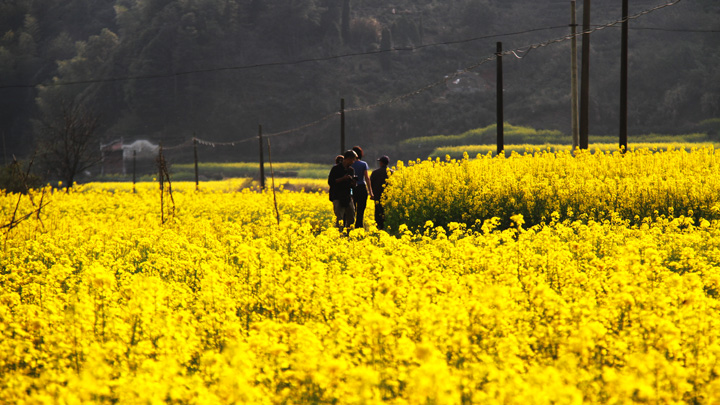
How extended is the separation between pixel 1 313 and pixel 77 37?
11735 centimetres

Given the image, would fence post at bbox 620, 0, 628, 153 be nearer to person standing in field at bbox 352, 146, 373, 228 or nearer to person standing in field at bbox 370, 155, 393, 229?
person standing in field at bbox 370, 155, 393, 229

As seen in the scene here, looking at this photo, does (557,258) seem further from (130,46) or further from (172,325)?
(130,46)

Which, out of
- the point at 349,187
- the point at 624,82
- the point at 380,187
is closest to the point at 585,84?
the point at 624,82

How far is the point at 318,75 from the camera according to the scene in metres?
94.4

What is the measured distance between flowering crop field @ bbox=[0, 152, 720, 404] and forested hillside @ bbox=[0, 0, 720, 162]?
227 feet

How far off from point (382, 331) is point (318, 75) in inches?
3596

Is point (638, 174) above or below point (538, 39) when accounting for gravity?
below

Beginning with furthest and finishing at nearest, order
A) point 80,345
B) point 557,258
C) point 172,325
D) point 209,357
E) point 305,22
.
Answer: point 305,22
point 557,258
point 80,345
point 172,325
point 209,357

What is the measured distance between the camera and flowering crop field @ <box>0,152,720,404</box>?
412cm

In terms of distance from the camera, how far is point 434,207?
15.3 m

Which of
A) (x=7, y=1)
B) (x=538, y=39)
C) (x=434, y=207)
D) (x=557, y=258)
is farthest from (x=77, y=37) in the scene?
(x=557, y=258)

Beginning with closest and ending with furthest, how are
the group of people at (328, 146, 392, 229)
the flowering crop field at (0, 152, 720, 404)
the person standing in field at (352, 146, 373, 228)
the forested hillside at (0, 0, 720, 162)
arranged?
the flowering crop field at (0, 152, 720, 404) → the group of people at (328, 146, 392, 229) → the person standing in field at (352, 146, 373, 228) → the forested hillside at (0, 0, 720, 162)

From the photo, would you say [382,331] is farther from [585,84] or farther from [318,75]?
[318,75]

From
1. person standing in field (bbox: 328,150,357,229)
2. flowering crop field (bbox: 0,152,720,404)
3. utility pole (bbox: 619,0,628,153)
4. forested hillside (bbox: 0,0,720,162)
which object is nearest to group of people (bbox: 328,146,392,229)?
person standing in field (bbox: 328,150,357,229)
